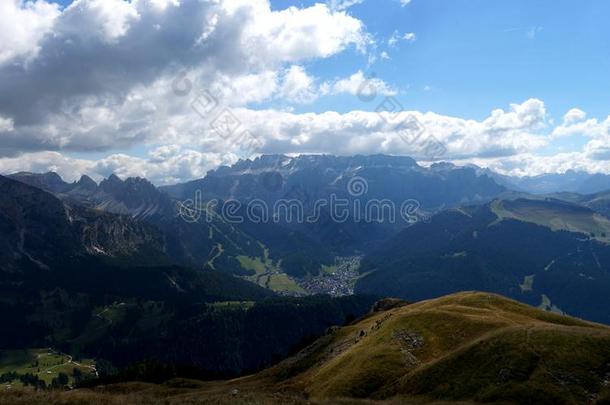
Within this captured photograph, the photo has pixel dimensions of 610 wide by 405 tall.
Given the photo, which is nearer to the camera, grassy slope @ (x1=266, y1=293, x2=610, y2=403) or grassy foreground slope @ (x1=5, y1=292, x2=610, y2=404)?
grassy foreground slope @ (x1=5, y1=292, x2=610, y2=404)

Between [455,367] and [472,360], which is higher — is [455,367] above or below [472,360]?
below

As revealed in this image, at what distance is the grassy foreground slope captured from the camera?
55.7 metres

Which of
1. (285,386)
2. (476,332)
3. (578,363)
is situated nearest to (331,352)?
(285,386)

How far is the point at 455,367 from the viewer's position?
66688mm

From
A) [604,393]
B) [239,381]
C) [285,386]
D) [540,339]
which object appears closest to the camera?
[604,393]

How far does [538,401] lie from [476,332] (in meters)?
24.5

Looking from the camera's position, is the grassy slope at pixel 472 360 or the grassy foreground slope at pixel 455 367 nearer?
the grassy foreground slope at pixel 455 367

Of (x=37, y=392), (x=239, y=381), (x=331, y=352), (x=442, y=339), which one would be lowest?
(x=239, y=381)

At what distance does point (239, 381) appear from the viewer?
110m

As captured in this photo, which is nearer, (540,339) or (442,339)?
(540,339)

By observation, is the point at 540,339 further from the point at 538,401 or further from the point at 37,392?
the point at 37,392

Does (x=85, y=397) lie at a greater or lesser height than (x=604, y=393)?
greater

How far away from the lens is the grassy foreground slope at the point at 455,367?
183ft

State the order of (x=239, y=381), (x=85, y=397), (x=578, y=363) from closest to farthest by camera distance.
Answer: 1. (x=85, y=397)
2. (x=578, y=363)
3. (x=239, y=381)
